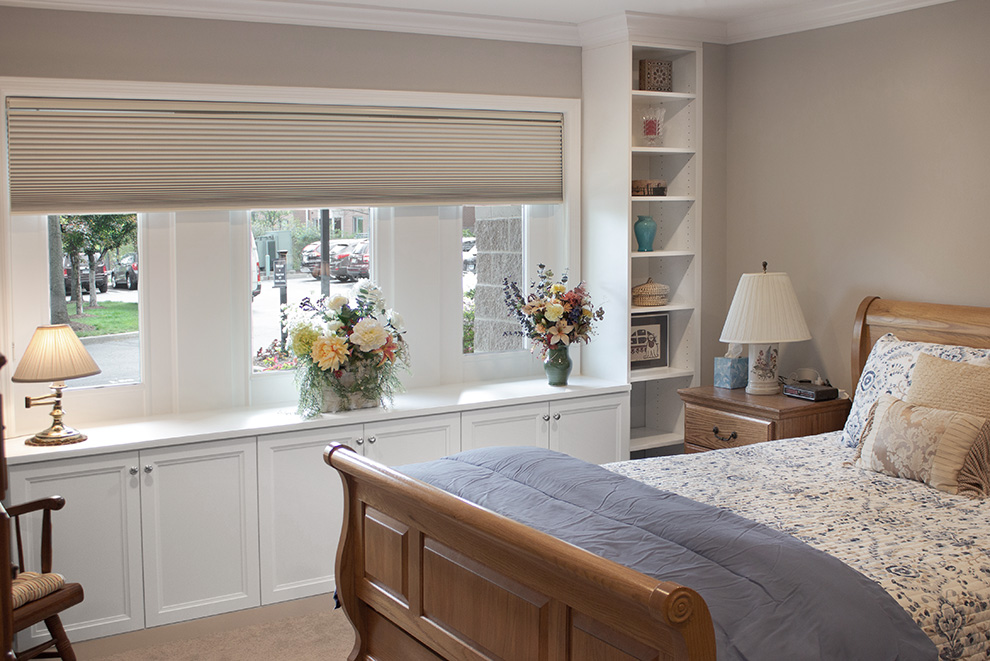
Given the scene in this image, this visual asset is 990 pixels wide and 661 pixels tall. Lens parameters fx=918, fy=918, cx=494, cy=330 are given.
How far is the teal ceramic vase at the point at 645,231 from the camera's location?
440 centimetres

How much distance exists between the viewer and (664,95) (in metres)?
4.27

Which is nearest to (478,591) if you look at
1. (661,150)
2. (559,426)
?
(559,426)

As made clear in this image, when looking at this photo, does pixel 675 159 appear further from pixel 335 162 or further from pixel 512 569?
pixel 512 569

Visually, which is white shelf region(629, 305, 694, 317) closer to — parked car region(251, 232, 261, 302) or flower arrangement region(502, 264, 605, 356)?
flower arrangement region(502, 264, 605, 356)

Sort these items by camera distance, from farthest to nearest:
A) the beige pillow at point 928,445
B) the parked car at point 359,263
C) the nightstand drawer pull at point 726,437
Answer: the parked car at point 359,263 < the nightstand drawer pull at point 726,437 < the beige pillow at point 928,445

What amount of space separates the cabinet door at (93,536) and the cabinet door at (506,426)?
1.36 m

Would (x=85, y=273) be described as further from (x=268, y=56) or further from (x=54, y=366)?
(x=268, y=56)

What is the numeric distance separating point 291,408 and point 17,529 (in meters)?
1.17

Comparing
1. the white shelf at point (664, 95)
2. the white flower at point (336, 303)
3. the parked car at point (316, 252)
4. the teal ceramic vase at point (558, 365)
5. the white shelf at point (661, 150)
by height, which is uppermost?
the white shelf at point (664, 95)

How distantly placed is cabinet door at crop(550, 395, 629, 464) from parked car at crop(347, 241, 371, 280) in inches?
40.9

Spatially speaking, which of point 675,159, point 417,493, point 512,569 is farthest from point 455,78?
point 512,569

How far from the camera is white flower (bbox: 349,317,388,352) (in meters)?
3.66

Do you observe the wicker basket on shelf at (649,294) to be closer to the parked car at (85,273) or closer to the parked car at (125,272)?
the parked car at (125,272)

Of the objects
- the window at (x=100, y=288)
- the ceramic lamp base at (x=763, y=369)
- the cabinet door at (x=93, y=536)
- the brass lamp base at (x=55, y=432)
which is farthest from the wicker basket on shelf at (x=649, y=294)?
the brass lamp base at (x=55, y=432)
